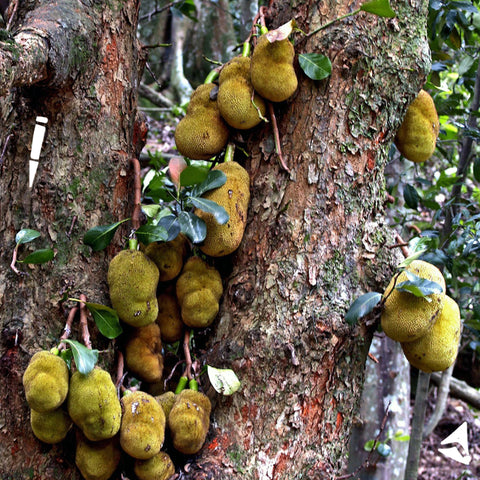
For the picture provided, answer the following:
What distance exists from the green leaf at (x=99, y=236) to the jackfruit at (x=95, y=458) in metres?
0.40

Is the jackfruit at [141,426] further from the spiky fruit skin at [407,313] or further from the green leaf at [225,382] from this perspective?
the spiky fruit skin at [407,313]

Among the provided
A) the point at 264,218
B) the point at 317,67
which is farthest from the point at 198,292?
the point at 317,67

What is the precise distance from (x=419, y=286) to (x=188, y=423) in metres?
0.56

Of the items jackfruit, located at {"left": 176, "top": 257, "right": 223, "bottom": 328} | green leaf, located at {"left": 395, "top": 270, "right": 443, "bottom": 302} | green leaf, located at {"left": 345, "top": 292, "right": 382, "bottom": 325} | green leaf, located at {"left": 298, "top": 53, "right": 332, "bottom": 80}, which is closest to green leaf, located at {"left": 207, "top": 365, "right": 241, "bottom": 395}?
jackfruit, located at {"left": 176, "top": 257, "right": 223, "bottom": 328}

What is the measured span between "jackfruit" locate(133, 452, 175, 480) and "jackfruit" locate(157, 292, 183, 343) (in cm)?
33

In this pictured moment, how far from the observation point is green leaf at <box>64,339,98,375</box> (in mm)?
995

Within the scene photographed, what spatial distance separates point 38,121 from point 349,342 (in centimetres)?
86

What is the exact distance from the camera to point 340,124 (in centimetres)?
125

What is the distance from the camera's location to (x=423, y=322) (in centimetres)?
118

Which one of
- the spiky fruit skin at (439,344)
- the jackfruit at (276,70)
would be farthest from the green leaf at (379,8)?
the spiky fruit skin at (439,344)

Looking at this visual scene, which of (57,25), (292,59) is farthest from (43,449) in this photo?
(292,59)

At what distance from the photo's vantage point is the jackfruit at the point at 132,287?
1.16m

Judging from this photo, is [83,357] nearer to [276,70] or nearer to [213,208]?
[213,208]

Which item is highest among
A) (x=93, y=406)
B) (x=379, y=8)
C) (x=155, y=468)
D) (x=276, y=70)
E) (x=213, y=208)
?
(x=379, y=8)
